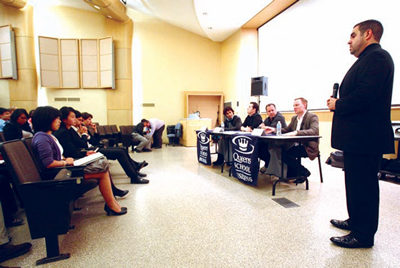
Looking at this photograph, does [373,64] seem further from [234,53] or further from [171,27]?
[171,27]

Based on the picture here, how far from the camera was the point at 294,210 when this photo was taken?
2297mm

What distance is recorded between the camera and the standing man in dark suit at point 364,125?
1.48 meters

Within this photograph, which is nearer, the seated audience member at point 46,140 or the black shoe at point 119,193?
the seated audience member at point 46,140

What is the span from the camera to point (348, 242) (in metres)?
1.65

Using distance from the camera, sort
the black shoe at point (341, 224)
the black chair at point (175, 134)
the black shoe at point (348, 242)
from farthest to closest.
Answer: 1. the black chair at point (175, 134)
2. the black shoe at point (341, 224)
3. the black shoe at point (348, 242)

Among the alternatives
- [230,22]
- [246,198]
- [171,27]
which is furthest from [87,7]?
[246,198]

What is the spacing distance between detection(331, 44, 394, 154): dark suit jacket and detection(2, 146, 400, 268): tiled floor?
80cm

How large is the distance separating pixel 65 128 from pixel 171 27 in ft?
23.5

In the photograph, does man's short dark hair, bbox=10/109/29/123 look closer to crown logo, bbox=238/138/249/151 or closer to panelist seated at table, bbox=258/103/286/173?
A: crown logo, bbox=238/138/249/151

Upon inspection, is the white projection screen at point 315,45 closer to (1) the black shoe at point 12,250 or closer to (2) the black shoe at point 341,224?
(2) the black shoe at point 341,224

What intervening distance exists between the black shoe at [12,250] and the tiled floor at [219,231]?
5 cm

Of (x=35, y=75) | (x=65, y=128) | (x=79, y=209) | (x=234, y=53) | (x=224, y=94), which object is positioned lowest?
(x=79, y=209)

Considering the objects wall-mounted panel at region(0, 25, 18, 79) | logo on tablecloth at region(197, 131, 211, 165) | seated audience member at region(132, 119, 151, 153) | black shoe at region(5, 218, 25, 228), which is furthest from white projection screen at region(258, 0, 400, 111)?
wall-mounted panel at region(0, 25, 18, 79)

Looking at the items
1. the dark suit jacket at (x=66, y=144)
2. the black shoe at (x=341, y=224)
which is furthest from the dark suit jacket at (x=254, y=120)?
the dark suit jacket at (x=66, y=144)
